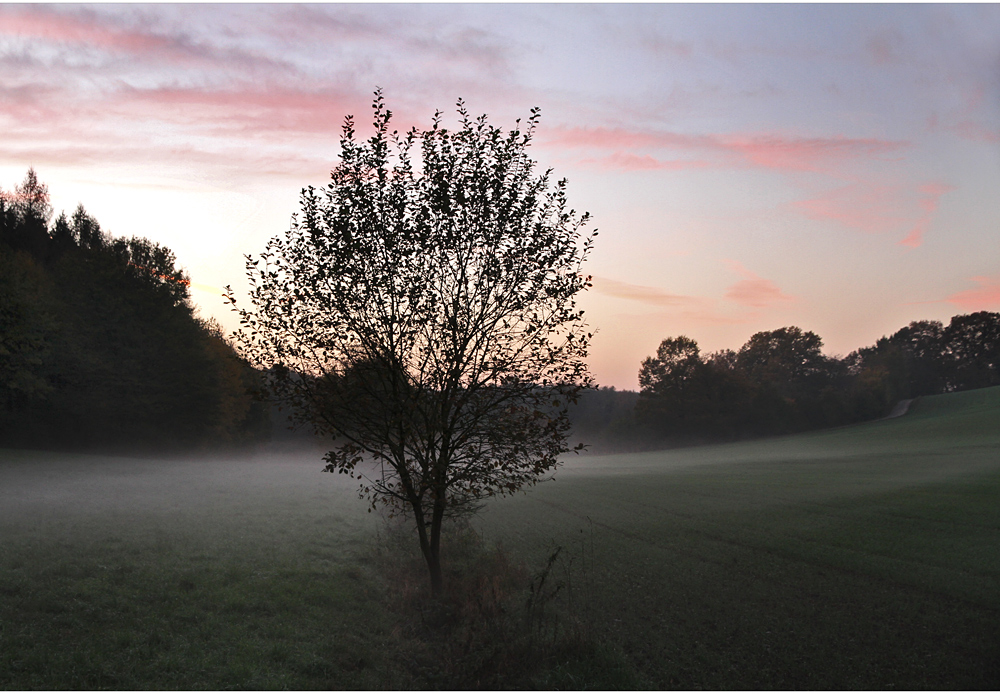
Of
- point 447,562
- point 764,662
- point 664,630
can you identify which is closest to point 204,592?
point 447,562

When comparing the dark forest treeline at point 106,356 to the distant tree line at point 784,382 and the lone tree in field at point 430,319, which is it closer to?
the lone tree in field at point 430,319

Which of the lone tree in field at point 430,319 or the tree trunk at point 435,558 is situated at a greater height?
the lone tree in field at point 430,319

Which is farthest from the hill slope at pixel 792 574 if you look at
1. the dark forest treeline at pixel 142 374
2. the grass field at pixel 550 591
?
the dark forest treeline at pixel 142 374

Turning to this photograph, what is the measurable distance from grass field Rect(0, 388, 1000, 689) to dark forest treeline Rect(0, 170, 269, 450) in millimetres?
19329

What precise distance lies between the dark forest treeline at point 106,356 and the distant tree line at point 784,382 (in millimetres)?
54923

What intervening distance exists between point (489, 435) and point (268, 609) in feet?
18.8

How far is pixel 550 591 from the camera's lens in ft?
46.7

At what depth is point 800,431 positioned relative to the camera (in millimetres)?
90438

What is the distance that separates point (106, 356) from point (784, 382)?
107 metres

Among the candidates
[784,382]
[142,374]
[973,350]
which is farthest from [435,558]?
[973,350]

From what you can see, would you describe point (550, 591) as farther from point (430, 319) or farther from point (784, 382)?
point (784, 382)

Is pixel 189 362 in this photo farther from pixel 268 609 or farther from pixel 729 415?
pixel 729 415

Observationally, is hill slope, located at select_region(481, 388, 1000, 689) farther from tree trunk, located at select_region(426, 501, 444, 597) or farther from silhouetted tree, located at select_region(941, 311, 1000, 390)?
silhouetted tree, located at select_region(941, 311, 1000, 390)

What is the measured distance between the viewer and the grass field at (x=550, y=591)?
9.55 m
